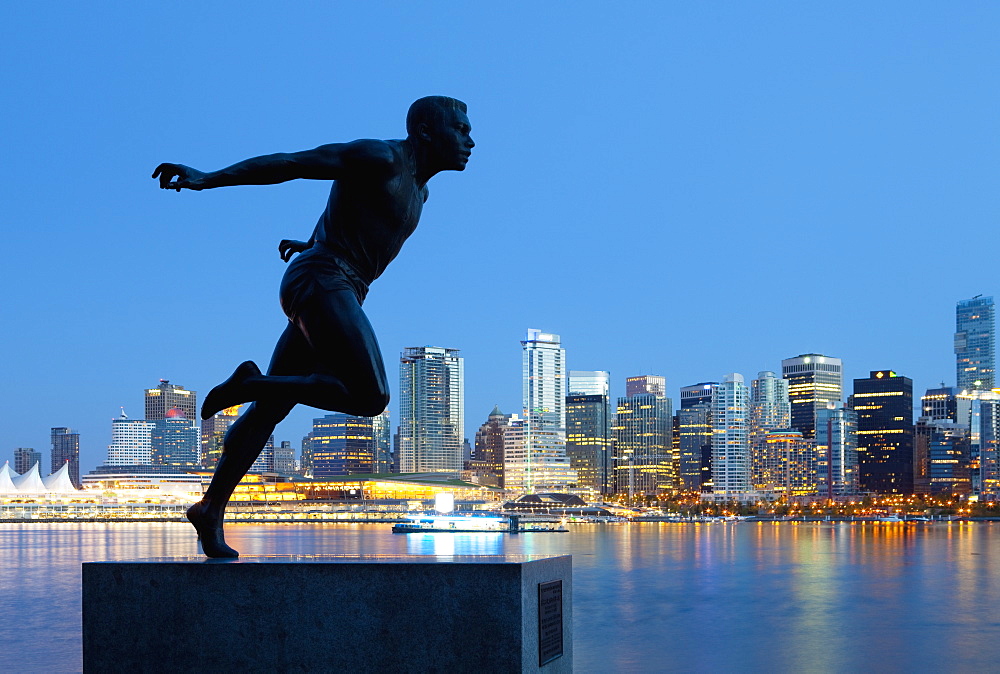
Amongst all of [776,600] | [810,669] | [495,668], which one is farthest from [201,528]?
[776,600]

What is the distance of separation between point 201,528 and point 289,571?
1004 mm

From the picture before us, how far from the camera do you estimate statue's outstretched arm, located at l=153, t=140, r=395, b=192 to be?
6707mm

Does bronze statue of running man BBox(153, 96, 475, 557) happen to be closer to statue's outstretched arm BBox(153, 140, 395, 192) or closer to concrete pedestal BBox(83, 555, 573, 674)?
statue's outstretched arm BBox(153, 140, 395, 192)

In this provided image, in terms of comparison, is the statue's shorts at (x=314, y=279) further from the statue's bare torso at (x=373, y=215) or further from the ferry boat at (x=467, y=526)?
the ferry boat at (x=467, y=526)

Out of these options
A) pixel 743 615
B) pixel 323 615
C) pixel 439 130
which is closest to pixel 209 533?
pixel 323 615

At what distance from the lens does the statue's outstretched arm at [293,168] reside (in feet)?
22.0

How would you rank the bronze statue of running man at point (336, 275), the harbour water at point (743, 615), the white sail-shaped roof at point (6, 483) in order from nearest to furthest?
the bronze statue of running man at point (336, 275) → the harbour water at point (743, 615) → the white sail-shaped roof at point (6, 483)

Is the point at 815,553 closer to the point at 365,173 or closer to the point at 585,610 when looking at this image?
the point at 585,610

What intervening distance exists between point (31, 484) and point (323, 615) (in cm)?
17893

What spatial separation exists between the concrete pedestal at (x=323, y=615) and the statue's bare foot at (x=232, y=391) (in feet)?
3.23

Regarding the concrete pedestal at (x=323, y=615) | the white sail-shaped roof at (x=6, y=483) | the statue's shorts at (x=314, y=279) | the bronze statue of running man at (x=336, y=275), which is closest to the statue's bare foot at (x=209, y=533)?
the bronze statue of running man at (x=336, y=275)

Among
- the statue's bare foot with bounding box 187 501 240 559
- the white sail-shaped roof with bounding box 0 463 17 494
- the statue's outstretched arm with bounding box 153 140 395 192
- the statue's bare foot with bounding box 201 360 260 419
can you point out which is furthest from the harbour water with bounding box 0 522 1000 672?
the white sail-shaped roof with bounding box 0 463 17 494

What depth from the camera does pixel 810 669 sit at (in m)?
21.7

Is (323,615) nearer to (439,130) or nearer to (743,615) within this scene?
(439,130)
